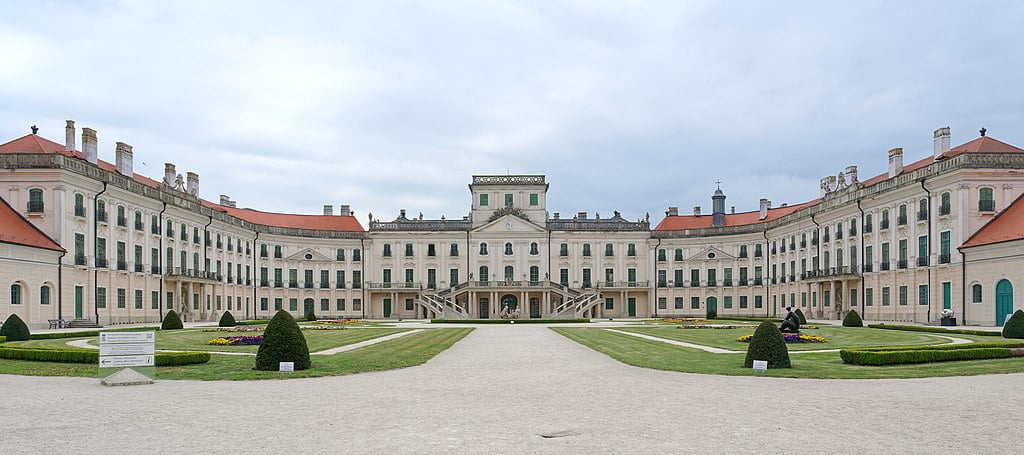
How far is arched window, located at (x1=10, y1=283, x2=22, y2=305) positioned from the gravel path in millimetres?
23930

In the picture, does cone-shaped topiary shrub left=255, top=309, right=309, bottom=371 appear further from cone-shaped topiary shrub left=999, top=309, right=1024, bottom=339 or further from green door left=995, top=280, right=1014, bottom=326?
green door left=995, top=280, right=1014, bottom=326

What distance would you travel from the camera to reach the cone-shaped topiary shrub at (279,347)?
17.7 meters

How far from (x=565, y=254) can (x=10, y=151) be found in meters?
50.5

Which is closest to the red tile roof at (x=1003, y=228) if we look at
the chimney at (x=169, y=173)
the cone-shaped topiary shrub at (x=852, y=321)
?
the cone-shaped topiary shrub at (x=852, y=321)

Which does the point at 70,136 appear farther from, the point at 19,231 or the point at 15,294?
the point at 15,294

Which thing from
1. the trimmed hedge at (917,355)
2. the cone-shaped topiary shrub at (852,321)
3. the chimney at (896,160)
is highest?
the chimney at (896,160)

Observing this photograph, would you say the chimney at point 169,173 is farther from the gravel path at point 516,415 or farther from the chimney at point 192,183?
the gravel path at point 516,415

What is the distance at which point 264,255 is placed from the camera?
7456 centimetres

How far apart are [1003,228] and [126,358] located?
136ft

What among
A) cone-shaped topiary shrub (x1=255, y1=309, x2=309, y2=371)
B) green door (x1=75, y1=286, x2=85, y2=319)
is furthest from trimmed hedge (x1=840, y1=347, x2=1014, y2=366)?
green door (x1=75, y1=286, x2=85, y2=319)

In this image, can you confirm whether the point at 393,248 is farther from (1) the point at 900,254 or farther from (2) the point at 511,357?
(2) the point at 511,357

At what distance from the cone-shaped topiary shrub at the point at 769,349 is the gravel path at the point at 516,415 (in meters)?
1.52

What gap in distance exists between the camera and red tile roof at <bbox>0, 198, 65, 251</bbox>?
37.8 metres

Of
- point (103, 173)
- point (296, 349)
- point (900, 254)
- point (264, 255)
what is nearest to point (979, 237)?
point (900, 254)
